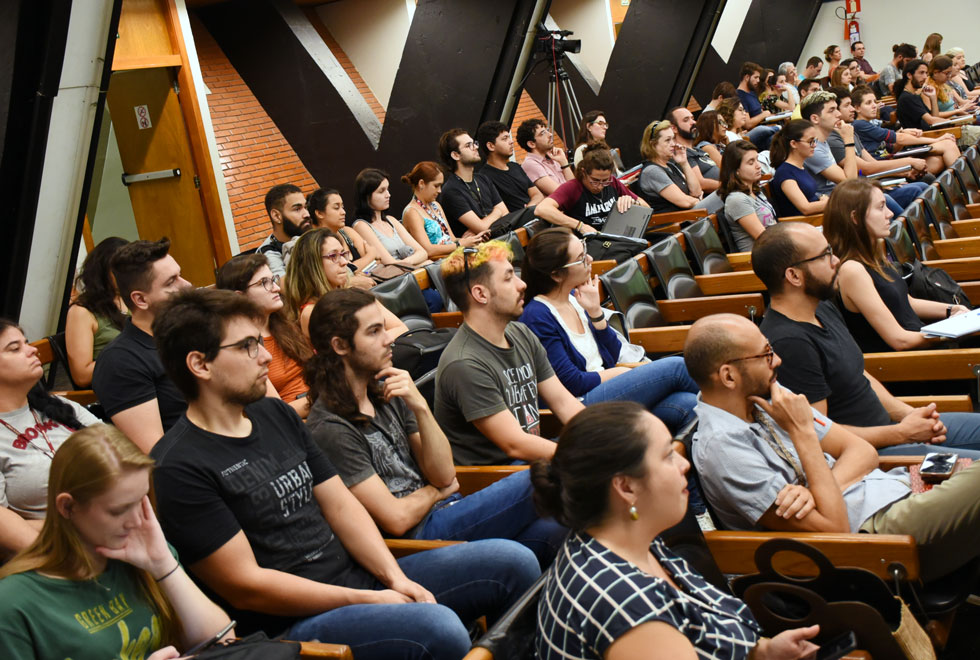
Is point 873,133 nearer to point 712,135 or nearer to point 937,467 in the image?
point 712,135

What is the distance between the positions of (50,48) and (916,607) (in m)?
3.95

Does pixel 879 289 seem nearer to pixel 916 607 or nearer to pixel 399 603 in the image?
pixel 916 607

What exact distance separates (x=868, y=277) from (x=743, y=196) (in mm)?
1990

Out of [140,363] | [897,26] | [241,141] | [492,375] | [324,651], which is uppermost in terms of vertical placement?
[897,26]

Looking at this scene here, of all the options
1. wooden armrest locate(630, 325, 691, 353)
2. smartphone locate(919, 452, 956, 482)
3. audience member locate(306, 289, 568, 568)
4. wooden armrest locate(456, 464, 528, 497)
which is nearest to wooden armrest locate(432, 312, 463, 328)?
wooden armrest locate(630, 325, 691, 353)

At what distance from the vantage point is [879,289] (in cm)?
351

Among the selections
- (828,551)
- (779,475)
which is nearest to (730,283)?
(779,475)

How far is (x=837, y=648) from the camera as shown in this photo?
1.85 metres

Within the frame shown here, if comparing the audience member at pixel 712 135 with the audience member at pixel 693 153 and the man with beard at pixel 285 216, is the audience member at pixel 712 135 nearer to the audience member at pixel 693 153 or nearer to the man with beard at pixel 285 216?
the audience member at pixel 693 153

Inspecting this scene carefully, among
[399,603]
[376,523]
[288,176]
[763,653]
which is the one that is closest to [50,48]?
[376,523]

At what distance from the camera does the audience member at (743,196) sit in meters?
5.32

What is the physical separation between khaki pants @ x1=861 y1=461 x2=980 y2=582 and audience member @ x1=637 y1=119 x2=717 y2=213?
4.23 metres

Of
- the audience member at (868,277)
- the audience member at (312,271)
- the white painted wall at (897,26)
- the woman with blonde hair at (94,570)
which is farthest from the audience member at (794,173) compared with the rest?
the white painted wall at (897,26)

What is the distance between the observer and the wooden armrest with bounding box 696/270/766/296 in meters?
4.51
